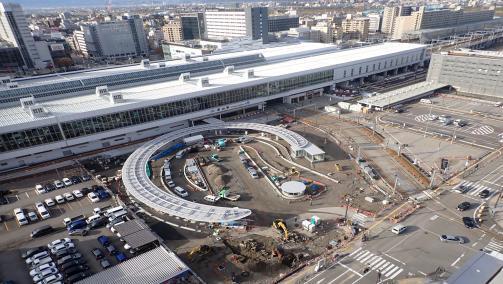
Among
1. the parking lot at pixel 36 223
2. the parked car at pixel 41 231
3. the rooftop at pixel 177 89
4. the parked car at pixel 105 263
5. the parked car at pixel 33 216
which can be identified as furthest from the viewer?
the rooftop at pixel 177 89

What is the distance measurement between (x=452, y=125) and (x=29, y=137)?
98.5 meters

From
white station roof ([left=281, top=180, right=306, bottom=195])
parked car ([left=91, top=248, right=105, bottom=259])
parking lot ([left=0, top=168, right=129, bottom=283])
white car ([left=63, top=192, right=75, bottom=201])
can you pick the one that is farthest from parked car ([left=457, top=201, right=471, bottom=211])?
white car ([left=63, top=192, right=75, bottom=201])

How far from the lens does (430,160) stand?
63.1 m

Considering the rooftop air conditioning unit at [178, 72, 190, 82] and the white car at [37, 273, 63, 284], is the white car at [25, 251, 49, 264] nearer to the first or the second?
the white car at [37, 273, 63, 284]

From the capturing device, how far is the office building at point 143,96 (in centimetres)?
6388

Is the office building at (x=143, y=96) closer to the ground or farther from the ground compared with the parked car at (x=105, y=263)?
farther from the ground

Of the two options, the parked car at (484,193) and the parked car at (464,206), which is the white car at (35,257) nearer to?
the parked car at (464,206)

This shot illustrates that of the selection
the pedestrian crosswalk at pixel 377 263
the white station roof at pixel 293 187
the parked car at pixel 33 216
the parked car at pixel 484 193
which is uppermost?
the parked car at pixel 33 216

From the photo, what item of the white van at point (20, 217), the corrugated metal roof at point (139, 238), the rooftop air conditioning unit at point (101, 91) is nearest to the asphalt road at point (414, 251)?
the corrugated metal roof at point (139, 238)

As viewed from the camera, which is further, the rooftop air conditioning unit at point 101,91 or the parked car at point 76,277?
the rooftop air conditioning unit at point 101,91

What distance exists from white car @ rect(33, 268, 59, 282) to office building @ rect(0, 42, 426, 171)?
34.9m

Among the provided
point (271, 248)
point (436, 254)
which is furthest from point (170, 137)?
point (436, 254)

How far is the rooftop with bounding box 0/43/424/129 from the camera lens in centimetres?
6650

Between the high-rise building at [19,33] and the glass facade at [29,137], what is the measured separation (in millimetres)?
131211
